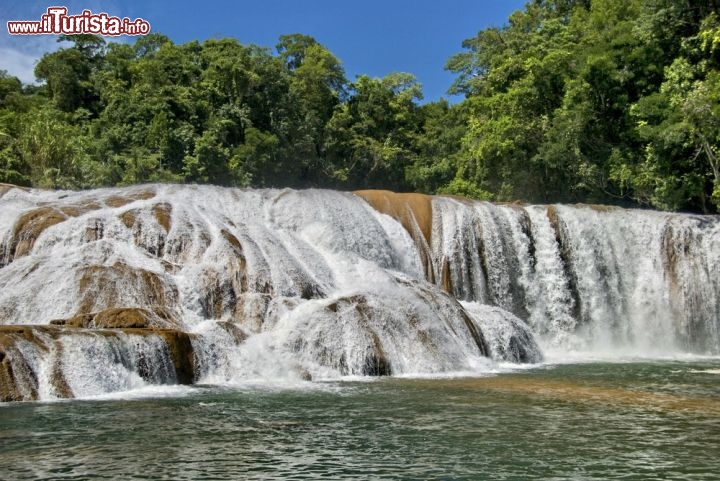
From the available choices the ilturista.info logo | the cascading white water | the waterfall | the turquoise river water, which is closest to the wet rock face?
the waterfall

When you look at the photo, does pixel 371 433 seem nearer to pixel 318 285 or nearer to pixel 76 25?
pixel 318 285

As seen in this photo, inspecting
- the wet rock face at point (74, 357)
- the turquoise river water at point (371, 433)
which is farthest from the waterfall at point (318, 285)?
the turquoise river water at point (371, 433)

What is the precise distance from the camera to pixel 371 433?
27.9 feet

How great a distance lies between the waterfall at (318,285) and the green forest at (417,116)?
552 centimetres

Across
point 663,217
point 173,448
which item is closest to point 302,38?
point 663,217

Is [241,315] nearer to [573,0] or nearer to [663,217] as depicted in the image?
[663,217]

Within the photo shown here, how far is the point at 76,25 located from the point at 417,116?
2947 cm

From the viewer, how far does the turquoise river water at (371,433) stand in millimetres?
6949

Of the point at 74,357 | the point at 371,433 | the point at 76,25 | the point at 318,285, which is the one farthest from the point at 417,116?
the point at 371,433

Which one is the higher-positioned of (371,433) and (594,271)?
(594,271)

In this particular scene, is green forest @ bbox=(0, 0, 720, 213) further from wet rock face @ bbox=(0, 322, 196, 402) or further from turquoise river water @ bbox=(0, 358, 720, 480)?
wet rock face @ bbox=(0, 322, 196, 402)

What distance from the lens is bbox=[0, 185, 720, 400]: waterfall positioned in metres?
12.6

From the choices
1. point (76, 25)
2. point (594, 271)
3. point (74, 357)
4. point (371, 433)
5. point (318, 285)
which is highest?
point (76, 25)

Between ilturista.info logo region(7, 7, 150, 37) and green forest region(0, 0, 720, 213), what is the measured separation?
18.5 feet
